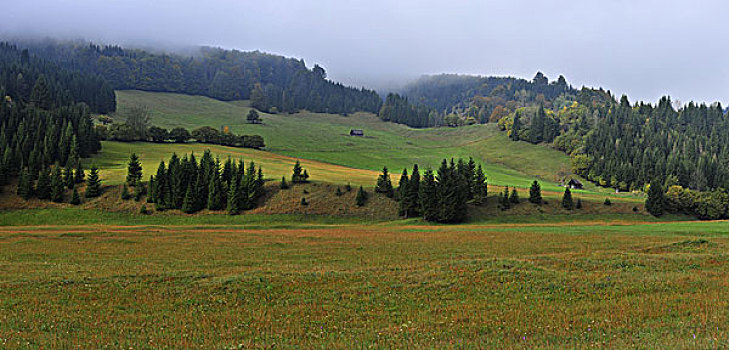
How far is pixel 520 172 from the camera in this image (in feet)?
544

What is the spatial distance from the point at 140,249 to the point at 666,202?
3952 inches

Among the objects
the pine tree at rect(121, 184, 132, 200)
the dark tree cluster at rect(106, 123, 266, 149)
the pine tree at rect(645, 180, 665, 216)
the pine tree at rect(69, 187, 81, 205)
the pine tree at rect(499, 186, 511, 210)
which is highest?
the dark tree cluster at rect(106, 123, 266, 149)

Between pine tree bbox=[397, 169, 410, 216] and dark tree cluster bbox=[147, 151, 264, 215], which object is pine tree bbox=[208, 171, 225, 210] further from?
pine tree bbox=[397, 169, 410, 216]

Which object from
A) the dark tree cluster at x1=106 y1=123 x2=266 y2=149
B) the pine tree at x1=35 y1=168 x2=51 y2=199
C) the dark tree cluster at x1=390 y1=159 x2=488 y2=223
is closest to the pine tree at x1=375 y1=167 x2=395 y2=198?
the dark tree cluster at x1=390 y1=159 x2=488 y2=223

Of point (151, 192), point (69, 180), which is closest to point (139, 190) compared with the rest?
point (151, 192)

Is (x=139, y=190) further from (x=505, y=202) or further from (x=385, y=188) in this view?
(x=505, y=202)

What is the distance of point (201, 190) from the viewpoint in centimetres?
8431

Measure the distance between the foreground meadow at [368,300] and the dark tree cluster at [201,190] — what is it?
52245 millimetres

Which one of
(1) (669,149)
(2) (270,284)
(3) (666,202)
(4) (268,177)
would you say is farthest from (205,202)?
(1) (669,149)

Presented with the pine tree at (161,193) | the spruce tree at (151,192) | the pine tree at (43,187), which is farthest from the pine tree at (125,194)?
the pine tree at (43,187)

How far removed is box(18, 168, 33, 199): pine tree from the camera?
8506 cm

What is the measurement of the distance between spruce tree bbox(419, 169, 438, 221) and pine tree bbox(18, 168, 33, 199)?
7354cm

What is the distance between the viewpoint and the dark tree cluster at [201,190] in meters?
82.4

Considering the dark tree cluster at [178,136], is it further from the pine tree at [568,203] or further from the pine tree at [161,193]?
the pine tree at [568,203]
